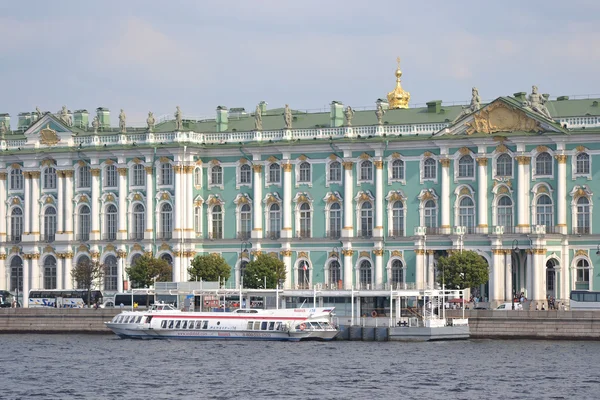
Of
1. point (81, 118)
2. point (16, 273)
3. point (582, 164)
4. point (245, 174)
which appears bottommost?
point (16, 273)

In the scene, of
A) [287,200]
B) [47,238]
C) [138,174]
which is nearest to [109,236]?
[138,174]

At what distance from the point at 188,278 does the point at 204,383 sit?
34.8 m

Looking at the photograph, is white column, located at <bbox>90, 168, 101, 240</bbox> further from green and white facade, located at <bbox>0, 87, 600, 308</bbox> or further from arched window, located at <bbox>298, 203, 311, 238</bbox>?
arched window, located at <bbox>298, 203, 311, 238</bbox>

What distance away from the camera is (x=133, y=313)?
89.6m

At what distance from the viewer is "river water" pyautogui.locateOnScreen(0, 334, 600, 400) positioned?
212ft

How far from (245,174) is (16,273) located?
50.5 feet

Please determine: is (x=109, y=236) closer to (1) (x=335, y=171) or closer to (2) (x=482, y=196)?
Answer: (1) (x=335, y=171)

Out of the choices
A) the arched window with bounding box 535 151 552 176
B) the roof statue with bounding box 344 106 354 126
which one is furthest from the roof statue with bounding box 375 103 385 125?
the arched window with bounding box 535 151 552 176

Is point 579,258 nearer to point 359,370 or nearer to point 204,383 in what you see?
point 359,370

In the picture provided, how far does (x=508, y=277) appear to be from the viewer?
95.0 m

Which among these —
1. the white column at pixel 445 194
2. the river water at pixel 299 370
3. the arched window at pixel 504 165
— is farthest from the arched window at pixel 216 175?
the river water at pixel 299 370

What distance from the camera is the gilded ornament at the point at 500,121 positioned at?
95.6m

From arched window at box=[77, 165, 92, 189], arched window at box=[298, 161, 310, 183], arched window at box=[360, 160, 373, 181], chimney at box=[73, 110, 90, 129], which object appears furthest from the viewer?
chimney at box=[73, 110, 90, 129]

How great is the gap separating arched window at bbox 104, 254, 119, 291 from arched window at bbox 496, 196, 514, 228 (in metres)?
22.3
